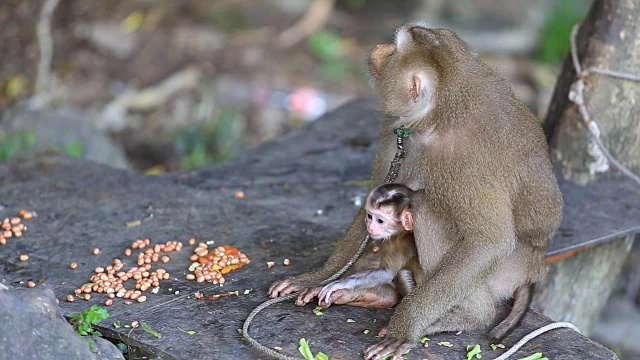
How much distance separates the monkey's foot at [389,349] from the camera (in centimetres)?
329

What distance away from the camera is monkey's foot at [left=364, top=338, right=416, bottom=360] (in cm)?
329

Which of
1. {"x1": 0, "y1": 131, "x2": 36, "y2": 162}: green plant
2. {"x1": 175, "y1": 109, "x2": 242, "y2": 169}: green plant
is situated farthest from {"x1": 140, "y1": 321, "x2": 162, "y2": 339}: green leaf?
{"x1": 175, "y1": 109, "x2": 242, "y2": 169}: green plant

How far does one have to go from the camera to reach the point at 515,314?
3.63 m

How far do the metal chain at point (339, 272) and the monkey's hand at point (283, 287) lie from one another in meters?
0.02

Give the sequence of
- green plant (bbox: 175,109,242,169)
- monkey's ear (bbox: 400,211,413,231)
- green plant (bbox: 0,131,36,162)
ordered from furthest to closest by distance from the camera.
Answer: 1. green plant (bbox: 175,109,242,169)
2. green plant (bbox: 0,131,36,162)
3. monkey's ear (bbox: 400,211,413,231)

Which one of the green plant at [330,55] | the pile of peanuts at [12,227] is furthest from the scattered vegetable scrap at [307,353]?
the green plant at [330,55]

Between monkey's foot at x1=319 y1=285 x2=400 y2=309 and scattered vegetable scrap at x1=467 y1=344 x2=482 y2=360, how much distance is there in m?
0.42

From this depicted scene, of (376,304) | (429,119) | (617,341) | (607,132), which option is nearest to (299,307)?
(376,304)

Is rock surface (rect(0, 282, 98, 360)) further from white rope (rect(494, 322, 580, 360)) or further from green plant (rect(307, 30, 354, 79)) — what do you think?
green plant (rect(307, 30, 354, 79))

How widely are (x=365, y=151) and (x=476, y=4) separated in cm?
420

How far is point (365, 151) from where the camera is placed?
17.8 ft

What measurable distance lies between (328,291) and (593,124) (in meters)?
1.75

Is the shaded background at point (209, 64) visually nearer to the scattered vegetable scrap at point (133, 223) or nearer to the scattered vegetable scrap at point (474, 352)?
the scattered vegetable scrap at point (133, 223)

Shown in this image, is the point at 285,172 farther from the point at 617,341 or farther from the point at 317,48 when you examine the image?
the point at 317,48
